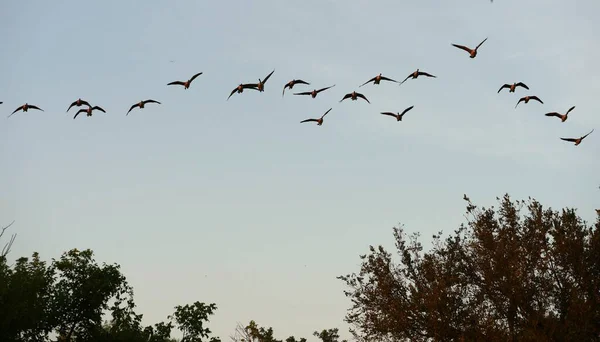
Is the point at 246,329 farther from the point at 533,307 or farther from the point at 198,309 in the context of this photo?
the point at 533,307

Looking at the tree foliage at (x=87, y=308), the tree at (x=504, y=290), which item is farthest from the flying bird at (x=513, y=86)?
the tree foliage at (x=87, y=308)

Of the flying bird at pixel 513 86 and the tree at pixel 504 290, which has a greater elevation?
the flying bird at pixel 513 86

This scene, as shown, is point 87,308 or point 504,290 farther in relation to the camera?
point 87,308

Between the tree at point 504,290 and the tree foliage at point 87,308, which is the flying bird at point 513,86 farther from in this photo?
the tree foliage at point 87,308

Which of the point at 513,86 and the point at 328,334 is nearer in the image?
the point at 513,86

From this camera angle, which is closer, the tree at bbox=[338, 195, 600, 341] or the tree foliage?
the tree at bbox=[338, 195, 600, 341]

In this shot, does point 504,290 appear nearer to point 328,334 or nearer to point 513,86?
point 513,86

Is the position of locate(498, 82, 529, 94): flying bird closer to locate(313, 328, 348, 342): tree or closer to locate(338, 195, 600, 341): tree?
locate(338, 195, 600, 341): tree

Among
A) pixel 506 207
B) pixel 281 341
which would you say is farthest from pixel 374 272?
pixel 281 341

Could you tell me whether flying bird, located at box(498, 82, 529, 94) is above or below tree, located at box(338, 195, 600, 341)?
above

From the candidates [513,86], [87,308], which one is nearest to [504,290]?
[513,86]

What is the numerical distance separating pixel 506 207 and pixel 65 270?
33.8 metres

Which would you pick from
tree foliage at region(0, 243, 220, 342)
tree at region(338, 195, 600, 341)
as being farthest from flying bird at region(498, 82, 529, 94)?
tree foliage at region(0, 243, 220, 342)

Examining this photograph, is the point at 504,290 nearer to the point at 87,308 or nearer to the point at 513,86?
the point at 513,86
